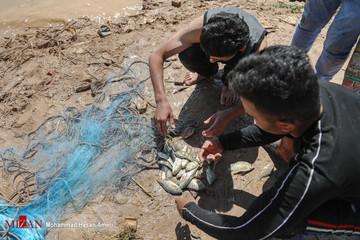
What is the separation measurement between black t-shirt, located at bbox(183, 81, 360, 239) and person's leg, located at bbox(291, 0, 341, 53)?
1.70 metres

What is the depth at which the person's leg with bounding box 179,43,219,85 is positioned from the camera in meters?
3.18

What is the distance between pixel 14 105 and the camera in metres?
3.65

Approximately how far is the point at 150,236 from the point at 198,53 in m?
2.19

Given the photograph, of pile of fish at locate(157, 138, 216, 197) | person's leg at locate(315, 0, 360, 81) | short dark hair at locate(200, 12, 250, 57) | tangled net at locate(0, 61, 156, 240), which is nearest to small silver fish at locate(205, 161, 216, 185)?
pile of fish at locate(157, 138, 216, 197)

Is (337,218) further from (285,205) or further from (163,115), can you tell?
(163,115)

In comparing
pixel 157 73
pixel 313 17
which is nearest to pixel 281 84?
pixel 157 73

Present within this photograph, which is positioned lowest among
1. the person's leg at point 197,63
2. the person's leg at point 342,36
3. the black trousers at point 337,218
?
the black trousers at point 337,218

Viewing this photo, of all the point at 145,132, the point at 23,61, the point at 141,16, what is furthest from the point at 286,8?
the point at 23,61

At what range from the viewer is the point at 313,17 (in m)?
3.12

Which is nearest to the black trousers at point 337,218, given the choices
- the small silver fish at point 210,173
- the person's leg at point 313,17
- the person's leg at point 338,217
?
the person's leg at point 338,217

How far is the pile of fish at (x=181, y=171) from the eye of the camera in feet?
9.14

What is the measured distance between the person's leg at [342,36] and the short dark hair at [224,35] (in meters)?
1.11

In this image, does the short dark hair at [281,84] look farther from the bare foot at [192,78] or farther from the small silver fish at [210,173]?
the bare foot at [192,78]

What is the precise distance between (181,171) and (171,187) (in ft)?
0.71
